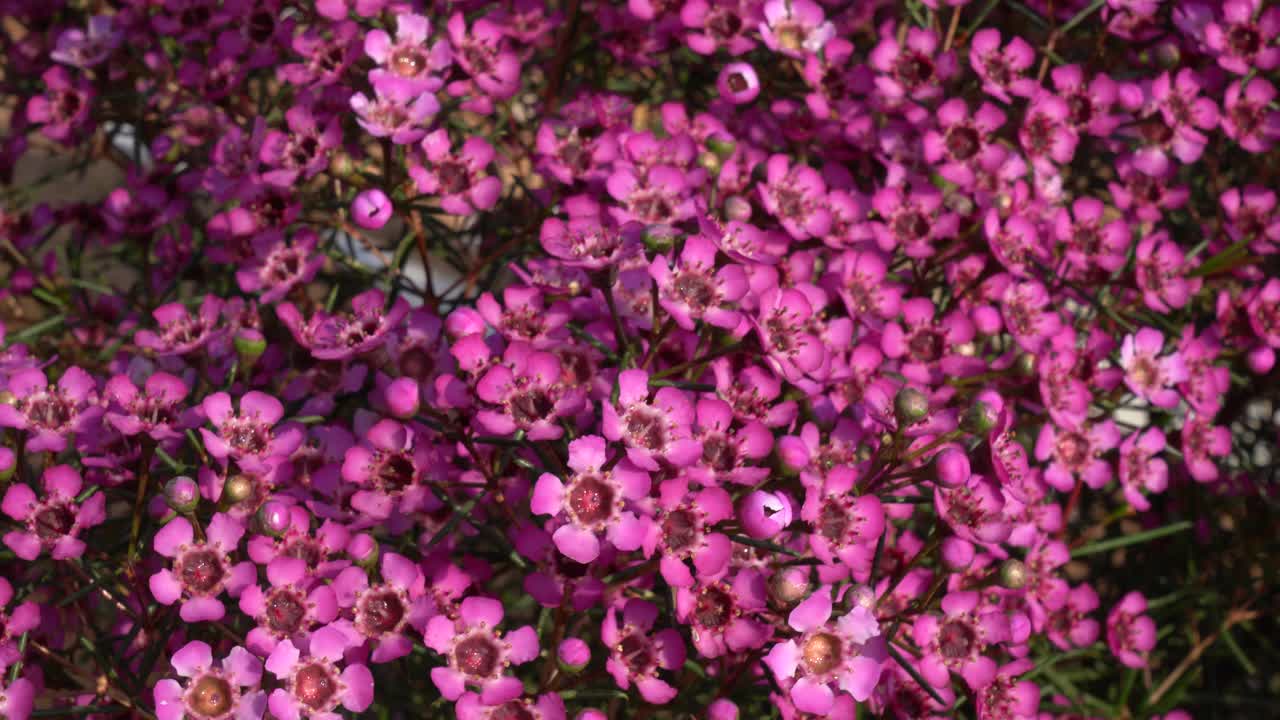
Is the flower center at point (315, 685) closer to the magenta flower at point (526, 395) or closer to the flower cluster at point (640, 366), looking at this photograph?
the flower cluster at point (640, 366)

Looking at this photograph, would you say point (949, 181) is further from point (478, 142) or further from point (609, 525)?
point (609, 525)

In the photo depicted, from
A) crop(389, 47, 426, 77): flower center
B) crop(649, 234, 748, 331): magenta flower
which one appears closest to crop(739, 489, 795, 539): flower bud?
crop(649, 234, 748, 331): magenta flower

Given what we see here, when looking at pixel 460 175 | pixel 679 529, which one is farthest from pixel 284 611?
pixel 460 175

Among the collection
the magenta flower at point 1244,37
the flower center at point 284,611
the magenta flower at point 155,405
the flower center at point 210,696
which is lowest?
the flower center at point 210,696

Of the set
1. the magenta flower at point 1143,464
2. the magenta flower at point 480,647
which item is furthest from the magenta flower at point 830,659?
A: the magenta flower at point 1143,464

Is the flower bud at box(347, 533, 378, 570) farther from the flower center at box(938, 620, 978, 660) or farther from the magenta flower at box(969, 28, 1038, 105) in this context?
the magenta flower at box(969, 28, 1038, 105)

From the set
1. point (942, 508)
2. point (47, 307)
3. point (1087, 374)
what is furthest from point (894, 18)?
point (47, 307)

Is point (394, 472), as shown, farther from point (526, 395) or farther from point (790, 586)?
point (790, 586)
